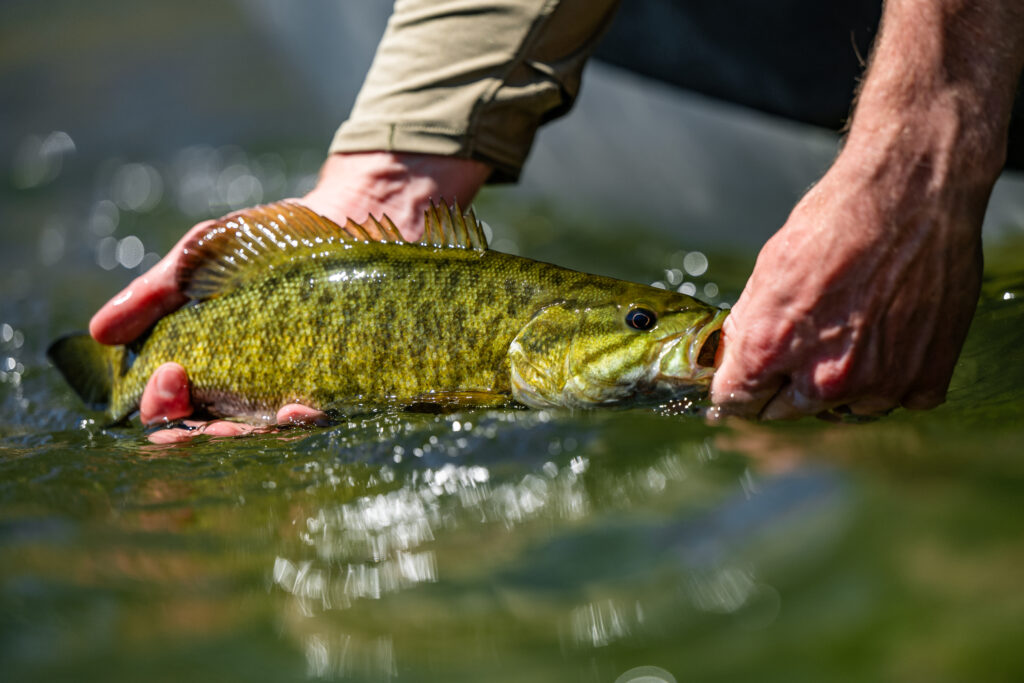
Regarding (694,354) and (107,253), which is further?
(107,253)

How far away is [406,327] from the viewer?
128 inches

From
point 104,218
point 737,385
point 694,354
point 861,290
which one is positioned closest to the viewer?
point 861,290

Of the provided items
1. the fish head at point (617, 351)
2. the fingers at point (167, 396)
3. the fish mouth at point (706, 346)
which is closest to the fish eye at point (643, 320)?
the fish head at point (617, 351)

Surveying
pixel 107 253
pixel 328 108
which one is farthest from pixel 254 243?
pixel 328 108

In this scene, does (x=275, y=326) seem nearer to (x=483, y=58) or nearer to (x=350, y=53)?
(x=483, y=58)

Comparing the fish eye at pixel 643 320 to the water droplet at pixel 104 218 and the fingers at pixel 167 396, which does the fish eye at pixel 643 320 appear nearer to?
the fingers at pixel 167 396

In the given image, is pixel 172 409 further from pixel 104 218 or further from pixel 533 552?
pixel 104 218

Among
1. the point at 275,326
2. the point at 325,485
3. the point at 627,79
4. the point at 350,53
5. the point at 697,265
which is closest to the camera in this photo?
the point at 325,485

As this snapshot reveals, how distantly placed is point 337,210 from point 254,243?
0.55 metres

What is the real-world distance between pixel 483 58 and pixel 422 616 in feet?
9.06

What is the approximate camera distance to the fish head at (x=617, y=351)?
9.85 ft

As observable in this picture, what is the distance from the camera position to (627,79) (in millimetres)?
6586

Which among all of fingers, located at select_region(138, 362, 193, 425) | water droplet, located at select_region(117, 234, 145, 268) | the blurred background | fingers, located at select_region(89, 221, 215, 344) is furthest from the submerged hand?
water droplet, located at select_region(117, 234, 145, 268)

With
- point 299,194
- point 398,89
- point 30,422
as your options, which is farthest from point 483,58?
point 299,194
